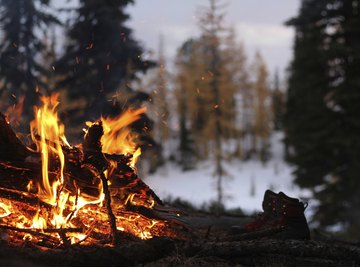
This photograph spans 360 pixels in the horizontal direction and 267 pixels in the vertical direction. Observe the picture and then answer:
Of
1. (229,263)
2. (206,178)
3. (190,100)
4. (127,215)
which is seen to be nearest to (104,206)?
(127,215)

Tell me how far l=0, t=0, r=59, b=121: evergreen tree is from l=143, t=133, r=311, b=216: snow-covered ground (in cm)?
1503

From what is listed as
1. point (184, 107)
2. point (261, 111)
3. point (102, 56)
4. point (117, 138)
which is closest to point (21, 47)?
point (102, 56)

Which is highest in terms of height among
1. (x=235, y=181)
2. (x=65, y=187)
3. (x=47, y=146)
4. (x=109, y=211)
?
(x=235, y=181)

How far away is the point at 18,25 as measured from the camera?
23.4 metres

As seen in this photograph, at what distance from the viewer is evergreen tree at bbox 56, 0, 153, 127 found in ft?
62.0

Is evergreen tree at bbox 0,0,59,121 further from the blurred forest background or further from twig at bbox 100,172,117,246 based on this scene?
twig at bbox 100,172,117,246

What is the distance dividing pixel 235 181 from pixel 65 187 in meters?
41.0

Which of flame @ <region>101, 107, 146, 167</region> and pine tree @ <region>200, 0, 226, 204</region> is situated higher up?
pine tree @ <region>200, 0, 226, 204</region>

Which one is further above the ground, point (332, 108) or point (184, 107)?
point (184, 107)

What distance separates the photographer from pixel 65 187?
569 centimetres

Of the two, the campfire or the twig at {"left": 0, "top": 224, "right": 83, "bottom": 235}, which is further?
the campfire

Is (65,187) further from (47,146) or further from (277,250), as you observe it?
(277,250)

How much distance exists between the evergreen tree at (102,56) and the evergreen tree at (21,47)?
157 inches

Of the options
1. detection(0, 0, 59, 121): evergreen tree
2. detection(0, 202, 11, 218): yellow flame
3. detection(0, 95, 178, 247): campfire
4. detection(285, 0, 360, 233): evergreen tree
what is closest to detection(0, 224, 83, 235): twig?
detection(0, 95, 178, 247): campfire
